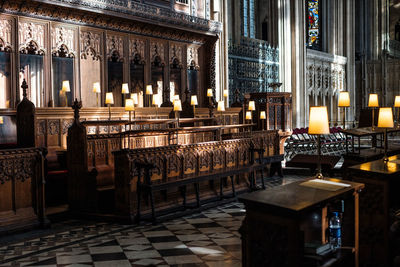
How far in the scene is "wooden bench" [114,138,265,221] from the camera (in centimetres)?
668

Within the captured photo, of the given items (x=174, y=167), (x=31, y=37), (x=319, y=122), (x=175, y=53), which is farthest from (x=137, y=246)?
(x=175, y=53)

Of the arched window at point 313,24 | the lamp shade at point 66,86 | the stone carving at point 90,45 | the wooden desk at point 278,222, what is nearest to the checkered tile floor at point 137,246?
the wooden desk at point 278,222

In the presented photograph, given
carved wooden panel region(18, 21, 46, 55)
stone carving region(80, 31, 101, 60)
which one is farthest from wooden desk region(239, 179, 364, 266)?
stone carving region(80, 31, 101, 60)

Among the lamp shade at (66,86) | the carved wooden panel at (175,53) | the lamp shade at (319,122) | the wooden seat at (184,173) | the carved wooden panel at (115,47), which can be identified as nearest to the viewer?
the lamp shade at (319,122)

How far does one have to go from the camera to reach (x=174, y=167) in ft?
24.6

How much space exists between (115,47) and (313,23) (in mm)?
15086

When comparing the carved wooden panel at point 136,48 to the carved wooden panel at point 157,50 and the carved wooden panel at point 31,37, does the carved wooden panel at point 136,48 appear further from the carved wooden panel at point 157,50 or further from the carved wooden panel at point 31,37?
the carved wooden panel at point 31,37

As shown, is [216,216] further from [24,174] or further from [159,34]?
[159,34]

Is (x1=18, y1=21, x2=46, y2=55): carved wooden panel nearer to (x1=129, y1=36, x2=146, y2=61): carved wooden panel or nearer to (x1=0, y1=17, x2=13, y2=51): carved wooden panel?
(x1=0, y1=17, x2=13, y2=51): carved wooden panel

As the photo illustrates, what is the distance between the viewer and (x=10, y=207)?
6.21 meters

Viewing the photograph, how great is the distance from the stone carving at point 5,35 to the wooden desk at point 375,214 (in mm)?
8337

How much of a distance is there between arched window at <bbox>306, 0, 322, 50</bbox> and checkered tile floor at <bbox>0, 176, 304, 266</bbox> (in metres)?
18.9

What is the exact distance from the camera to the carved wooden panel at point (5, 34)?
31.6ft

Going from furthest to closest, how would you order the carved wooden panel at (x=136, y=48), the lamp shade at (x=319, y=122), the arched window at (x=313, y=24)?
the arched window at (x=313, y=24), the carved wooden panel at (x=136, y=48), the lamp shade at (x=319, y=122)
